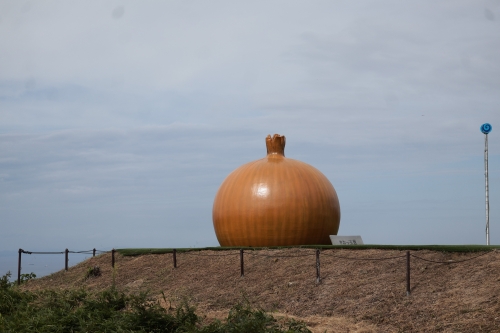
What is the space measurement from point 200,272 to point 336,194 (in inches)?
243

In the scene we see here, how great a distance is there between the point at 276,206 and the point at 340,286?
5.45 meters

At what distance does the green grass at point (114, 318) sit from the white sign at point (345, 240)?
27.9 ft

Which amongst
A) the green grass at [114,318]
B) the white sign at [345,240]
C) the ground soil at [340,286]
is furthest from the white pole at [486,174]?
the green grass at [114,318]

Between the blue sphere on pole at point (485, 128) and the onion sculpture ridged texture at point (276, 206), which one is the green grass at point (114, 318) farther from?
the blue sphere on pole at point (485, 128)

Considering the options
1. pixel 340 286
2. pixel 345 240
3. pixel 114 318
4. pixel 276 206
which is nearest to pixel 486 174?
pixel 345 240

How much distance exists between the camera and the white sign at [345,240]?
20.5m

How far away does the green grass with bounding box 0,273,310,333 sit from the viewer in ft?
33.6

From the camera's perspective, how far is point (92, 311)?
1259cm

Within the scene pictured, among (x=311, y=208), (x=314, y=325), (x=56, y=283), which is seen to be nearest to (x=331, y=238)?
(x=311, y=208)

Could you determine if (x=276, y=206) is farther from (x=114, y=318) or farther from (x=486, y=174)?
(x=114, y=318)

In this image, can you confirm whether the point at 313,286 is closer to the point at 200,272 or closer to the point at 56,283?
the point at 200,272

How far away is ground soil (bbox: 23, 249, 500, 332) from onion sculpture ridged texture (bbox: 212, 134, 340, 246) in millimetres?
1086

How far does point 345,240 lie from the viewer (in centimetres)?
2067

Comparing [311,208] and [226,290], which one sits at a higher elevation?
[311,208]
